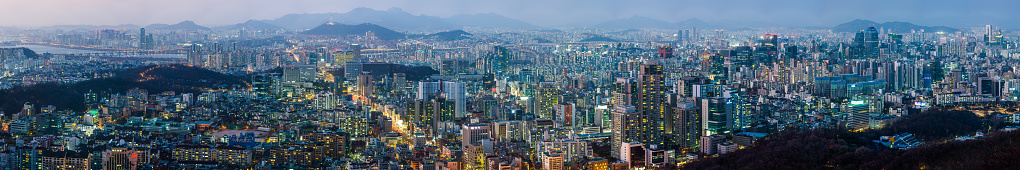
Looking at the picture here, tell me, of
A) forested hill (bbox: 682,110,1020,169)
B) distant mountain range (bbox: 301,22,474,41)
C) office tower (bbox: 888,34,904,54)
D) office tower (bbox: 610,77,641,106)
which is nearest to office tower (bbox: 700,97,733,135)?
forested hill (bbox: 682,110,1020,169)

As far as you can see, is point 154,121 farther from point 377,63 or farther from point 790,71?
point 790,71

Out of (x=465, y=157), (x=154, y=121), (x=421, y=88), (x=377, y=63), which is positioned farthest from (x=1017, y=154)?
(x=377, y=63)

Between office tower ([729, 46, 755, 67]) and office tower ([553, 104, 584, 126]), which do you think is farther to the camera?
office tower ([729, 46, 755, 67])

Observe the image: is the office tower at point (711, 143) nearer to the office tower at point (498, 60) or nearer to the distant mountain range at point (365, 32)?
the office tower at point (498, 60)

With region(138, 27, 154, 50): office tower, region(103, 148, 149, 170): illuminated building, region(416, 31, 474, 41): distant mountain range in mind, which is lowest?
region(103, 148, 149, 170): illuminated building

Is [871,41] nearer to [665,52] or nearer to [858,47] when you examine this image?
[858,47]

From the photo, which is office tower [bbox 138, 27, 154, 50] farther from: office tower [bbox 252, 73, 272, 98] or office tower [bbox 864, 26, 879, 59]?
office tower [bbox 864, 26, 879, 59]

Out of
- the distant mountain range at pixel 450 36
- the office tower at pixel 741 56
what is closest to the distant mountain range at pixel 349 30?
the distant mountain range at pixel 450 36

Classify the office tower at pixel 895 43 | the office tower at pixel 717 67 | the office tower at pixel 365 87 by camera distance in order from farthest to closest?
the office tower at pixel 895 43
the office tower at pixel 717 67
the office tower at pixel 365 87
